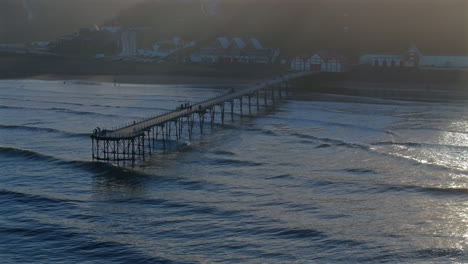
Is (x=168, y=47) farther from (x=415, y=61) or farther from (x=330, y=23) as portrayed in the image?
(x=415, y=61)

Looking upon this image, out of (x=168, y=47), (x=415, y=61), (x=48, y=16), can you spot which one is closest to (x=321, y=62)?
(x=415, y=61)

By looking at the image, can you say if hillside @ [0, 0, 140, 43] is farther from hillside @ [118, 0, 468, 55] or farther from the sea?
the sea

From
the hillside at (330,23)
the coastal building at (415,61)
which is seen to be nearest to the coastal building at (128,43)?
the hillside at (330,23)

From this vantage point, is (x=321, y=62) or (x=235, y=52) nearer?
(x=321, y=62)

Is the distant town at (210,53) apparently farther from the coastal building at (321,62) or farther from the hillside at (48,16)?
the hillside at (48,16)

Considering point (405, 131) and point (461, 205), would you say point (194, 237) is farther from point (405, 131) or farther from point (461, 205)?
point (405, 131)

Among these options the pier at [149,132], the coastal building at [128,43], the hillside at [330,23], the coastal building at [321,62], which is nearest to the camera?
the pier at [149,132]
